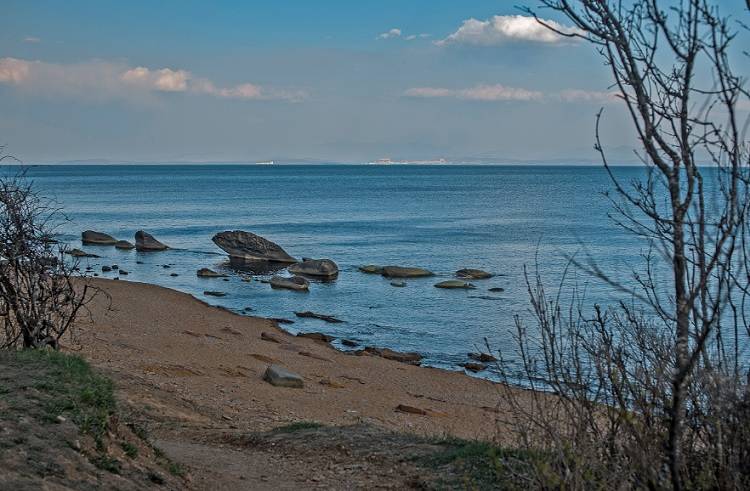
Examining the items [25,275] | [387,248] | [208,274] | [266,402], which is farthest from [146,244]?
[25,275]

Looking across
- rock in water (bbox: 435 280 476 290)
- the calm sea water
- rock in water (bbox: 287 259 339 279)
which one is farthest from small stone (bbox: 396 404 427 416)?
rock in water (bbox: 287 259 339 279)

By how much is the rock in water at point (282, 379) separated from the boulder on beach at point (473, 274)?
1950 centimetres

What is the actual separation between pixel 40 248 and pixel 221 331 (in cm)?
1149

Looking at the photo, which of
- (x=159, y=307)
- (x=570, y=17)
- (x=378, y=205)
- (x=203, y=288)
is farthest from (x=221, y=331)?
(x=378, y=205)

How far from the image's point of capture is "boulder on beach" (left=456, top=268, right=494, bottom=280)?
1415 inches

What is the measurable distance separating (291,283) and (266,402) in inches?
767

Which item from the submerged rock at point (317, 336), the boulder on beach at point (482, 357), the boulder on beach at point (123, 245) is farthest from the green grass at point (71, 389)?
the boulder on beach at point (123, 245)

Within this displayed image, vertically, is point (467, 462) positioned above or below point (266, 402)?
above

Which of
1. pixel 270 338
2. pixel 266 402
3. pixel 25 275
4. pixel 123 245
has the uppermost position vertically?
pixel 25 275

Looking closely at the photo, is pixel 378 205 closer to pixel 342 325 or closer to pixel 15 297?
pixel 342 325

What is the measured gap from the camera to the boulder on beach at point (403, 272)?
3681cm

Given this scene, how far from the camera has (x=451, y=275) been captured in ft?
121

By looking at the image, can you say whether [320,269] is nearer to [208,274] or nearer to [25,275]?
[208,274]

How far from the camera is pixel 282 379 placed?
17.1 metres
